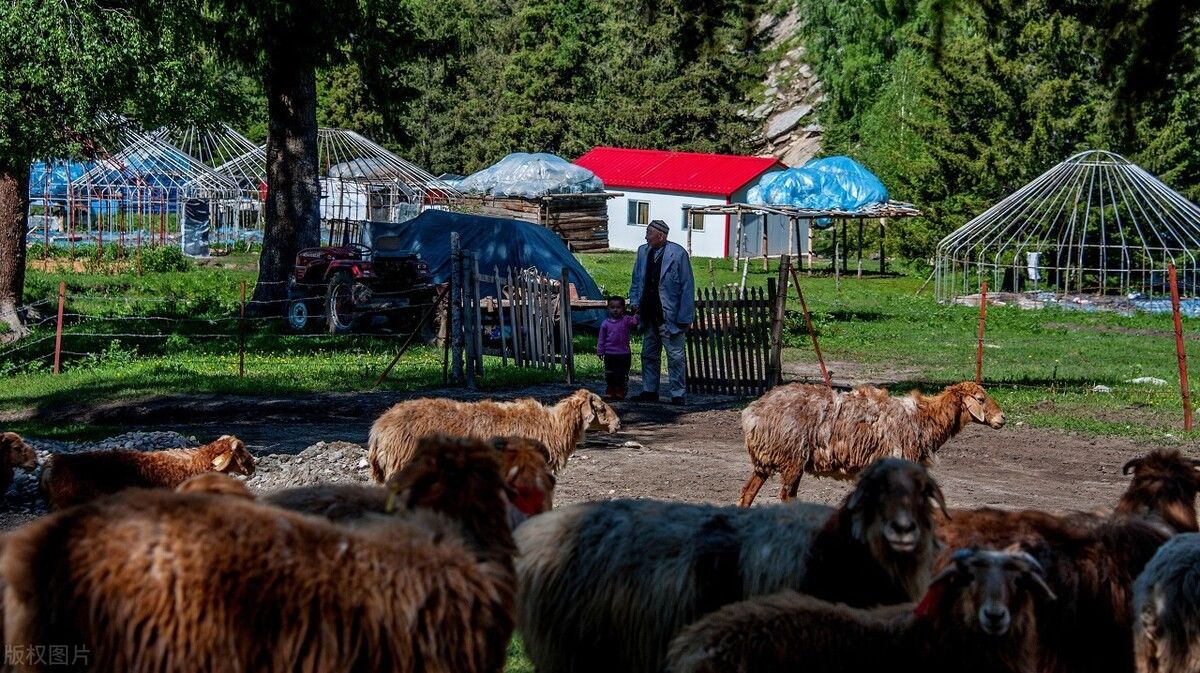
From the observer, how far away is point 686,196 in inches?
2057

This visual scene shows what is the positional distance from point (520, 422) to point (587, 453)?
2288 mm

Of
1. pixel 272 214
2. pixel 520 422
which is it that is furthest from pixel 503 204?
pixel 520 422

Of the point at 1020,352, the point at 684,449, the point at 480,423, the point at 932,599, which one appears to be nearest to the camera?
the point at 932,599

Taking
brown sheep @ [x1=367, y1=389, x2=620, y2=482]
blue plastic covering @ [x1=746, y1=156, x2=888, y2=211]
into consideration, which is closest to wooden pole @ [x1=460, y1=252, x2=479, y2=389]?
brown sheep @ [x1=367, y1=389, x2=620, y2=482]

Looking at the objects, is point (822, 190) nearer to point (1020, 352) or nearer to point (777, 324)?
point (1020, 352)

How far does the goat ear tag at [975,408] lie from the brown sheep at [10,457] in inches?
319

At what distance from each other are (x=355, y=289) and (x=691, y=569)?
60.1 ft

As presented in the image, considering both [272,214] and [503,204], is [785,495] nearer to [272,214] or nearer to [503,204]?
[272,214]

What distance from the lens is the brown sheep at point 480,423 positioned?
10.7 m

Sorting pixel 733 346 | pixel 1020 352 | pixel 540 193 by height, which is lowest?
pixel 1020 352

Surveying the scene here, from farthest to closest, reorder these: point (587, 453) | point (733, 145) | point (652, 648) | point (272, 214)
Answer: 1. point (733, 145)
2. point (272, 214)
3. point (587, 453)
4. point (652, 648)

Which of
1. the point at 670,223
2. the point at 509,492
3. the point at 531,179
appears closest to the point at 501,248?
the point at 509,492

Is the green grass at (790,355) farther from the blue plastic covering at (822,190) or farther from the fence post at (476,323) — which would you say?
the blue plastic covering at (822,190)

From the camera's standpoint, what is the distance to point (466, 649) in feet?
15.5
